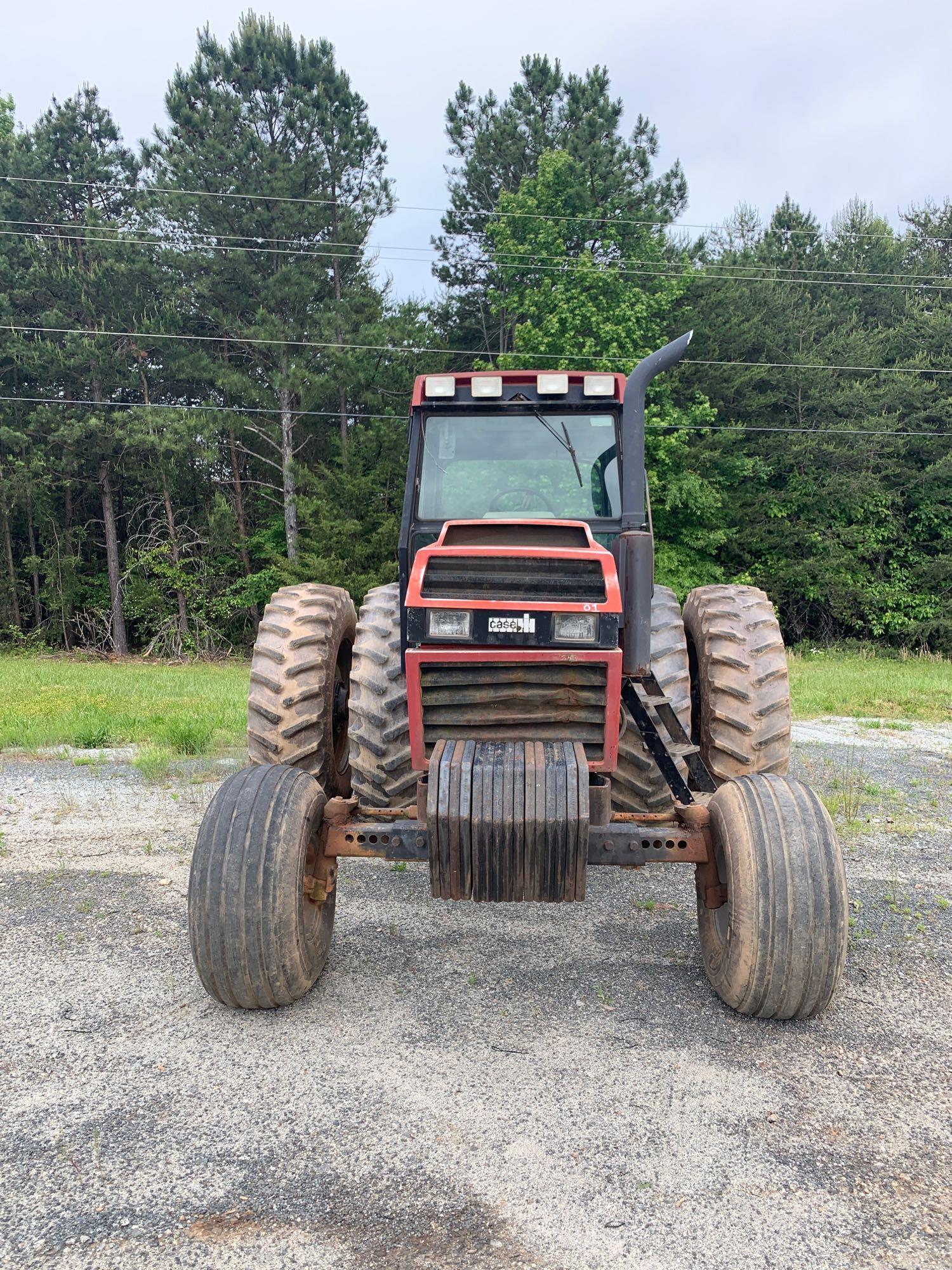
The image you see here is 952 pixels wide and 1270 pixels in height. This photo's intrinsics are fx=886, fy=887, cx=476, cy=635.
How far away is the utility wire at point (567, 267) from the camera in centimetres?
2373

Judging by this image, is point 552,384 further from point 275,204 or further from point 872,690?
point 275,204

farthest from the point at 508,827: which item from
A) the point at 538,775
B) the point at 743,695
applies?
the point at 743,695

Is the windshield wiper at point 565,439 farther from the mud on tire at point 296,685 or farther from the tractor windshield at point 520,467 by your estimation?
the mud on tire at point 296,685

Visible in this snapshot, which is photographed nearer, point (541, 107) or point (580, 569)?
point (580, 569)

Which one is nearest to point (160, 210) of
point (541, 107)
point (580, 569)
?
point (541, 107)

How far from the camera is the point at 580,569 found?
3.45 m

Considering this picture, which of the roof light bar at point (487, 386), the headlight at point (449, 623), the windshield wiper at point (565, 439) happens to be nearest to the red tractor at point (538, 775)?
the headlight at point (449, 623)

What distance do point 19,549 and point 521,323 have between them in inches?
724

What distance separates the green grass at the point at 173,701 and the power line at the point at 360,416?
24.5 ft

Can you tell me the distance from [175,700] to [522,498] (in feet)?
29.4

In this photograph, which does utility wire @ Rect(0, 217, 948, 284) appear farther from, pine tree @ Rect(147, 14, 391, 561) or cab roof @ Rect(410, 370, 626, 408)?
cab roof @ Rect(410, 370, 626, 408)

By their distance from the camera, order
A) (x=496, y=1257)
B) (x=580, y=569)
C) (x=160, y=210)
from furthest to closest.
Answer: (x=160, y=210) → (x=580, y=569) → (x=496, y=1257)

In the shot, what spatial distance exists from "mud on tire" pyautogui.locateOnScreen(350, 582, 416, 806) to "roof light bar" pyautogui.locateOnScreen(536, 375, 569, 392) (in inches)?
61.8

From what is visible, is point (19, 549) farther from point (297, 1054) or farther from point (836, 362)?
point (297, 1054)
